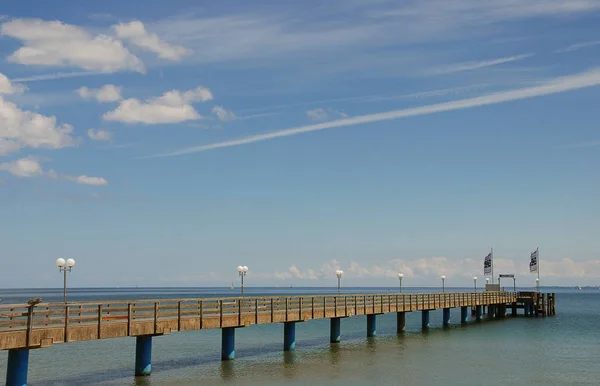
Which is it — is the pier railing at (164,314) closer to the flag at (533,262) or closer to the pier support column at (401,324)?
the pier support column at (401,324)

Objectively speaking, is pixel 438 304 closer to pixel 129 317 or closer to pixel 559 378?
pixel 559 378

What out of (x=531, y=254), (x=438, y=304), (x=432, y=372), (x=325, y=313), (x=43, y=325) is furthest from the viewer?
(x=531, y=254)

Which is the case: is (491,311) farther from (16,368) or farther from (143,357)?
(16,368)

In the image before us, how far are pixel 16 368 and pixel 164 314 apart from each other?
8.18 meters

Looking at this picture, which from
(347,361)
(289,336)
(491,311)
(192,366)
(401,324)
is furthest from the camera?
(491,311)

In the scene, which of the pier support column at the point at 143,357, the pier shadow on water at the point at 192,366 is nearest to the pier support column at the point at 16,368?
the pier shadow on water at the point at 192,366

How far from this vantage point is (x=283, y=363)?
3997cm

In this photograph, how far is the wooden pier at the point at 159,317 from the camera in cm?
2769

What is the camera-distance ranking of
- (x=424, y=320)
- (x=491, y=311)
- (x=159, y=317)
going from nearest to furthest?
1. (x=159, y=317)
2. (x=424, y=320)
3. (x=491, y=311)

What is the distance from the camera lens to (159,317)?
3381 centimetres

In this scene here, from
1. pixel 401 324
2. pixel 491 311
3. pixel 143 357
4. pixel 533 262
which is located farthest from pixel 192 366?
pixel 533 262

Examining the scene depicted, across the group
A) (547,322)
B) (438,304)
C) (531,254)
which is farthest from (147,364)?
(531,254)

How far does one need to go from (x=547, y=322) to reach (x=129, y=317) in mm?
60723

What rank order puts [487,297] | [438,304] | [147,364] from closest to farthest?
[147,364] → [438,304] → [487,297]
